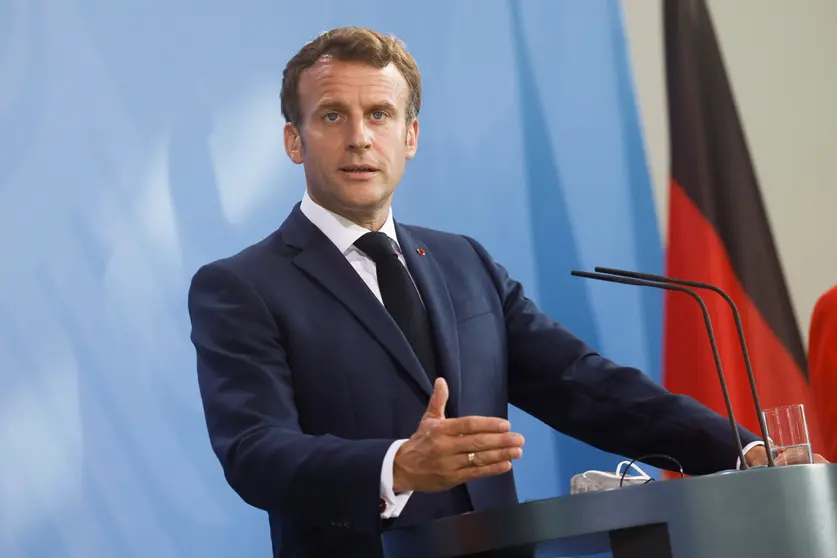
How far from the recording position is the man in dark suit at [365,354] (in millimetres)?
1972

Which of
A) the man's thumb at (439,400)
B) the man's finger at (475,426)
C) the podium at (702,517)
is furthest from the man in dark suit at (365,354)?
the podium at (702,517)

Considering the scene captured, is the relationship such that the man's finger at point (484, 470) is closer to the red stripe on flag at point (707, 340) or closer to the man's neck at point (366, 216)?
the man's neck at point (366, 216)

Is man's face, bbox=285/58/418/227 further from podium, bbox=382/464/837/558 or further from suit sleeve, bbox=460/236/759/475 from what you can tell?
podium, bbox=382/464/837/558

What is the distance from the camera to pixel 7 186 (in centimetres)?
288

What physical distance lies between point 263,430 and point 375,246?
1.93ft

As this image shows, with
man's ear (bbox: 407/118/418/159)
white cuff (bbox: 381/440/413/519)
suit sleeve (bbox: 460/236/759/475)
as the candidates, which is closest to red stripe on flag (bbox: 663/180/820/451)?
suit sleeve (bbox: 460/236/759/475)

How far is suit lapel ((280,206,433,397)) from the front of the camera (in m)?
2.28

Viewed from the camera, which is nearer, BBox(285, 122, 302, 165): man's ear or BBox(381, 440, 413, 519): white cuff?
BBox(381, 440, 413, 519): white cuff

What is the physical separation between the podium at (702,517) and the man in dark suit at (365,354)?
248 mm

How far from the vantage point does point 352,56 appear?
2.56 m

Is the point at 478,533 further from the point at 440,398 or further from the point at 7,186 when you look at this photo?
the point at 7,186

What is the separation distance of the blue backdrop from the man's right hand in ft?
4.28

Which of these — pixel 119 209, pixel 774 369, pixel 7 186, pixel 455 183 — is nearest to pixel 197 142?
pixel 119 209

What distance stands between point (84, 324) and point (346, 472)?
49.7 inches
